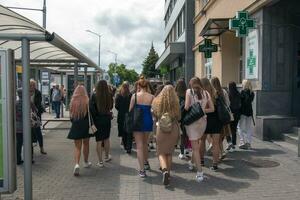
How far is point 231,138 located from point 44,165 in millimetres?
4262

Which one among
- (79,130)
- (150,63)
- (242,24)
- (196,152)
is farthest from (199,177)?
(150,63)

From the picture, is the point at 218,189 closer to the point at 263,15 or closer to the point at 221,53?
the point at 263,15

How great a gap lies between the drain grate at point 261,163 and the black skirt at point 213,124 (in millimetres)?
1199

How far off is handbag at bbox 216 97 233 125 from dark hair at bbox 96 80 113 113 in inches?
85.4

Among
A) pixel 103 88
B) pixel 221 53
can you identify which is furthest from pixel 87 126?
pixel 221 53

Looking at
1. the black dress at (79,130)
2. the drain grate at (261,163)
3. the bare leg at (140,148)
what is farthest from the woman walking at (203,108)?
the black dress at (79,130)

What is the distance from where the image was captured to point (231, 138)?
37.2 feet

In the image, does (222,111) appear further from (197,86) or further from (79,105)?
(79,105)

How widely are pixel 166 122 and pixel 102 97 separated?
2070mm

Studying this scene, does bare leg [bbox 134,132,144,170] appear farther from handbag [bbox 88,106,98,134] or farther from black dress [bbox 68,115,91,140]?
black dress [bbox 68,115,91,140]

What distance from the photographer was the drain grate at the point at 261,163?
9.49 m

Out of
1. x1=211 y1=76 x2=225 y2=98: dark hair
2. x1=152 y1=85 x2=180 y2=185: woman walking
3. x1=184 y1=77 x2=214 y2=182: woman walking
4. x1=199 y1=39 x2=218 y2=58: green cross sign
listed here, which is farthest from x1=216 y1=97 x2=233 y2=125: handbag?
x1=199 y1=39 x2=218 y2=58: green cross sign

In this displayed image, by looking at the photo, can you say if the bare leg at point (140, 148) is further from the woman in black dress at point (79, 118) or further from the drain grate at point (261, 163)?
the drain grate at point (261, 163)

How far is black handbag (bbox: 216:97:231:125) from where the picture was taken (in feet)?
29.2
